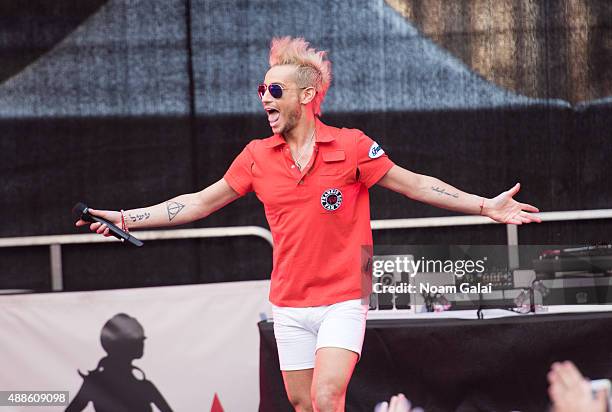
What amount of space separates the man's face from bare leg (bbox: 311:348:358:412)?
112cm

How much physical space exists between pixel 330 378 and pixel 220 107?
7.89 ft

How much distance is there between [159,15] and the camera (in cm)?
637

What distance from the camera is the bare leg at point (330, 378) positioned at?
4.56 m

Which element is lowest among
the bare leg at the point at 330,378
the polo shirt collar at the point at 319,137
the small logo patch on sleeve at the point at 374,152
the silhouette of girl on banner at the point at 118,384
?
the silhouette of girl on banner at the point at 118,384

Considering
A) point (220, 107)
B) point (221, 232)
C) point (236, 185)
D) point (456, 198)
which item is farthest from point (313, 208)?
point (220, 107)

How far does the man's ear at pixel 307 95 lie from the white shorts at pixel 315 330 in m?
1.01

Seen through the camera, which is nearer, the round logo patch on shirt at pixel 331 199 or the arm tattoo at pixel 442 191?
the round logo patch on shirt at pixel 331 199

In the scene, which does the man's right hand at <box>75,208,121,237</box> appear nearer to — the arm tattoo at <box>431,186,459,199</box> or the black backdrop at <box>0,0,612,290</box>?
the black backdrop at <box>0,0,612,290</box>

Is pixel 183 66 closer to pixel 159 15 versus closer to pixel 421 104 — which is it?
pixel 159 15

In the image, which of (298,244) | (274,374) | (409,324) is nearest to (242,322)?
(274,374)

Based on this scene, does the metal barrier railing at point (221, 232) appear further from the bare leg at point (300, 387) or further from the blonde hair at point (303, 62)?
the bare leg at point (300, 387)

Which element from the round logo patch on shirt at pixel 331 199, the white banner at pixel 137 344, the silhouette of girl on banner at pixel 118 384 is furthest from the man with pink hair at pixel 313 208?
the silhouette of girl on banner at pixel 118 384

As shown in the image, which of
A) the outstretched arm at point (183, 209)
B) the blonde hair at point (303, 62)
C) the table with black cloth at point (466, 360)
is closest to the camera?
the blonde hair at point (303, 62)

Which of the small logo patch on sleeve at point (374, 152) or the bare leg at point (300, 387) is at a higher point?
the small logo patch on sleeve at point (374, 152)
